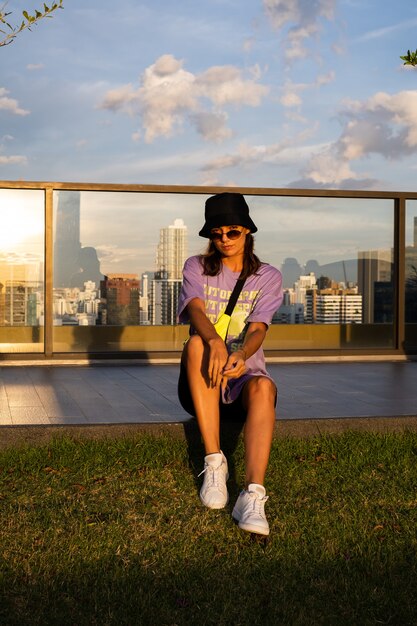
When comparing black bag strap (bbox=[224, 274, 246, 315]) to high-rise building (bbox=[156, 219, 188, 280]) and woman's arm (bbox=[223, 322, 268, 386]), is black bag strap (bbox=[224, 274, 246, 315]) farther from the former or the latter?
high-rise building (bbox=[156, 219, 188, 280])

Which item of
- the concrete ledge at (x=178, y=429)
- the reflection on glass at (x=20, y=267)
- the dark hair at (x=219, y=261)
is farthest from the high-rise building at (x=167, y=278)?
the dark hair at (x=219, y=261)

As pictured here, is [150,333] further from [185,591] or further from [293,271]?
[185,591]

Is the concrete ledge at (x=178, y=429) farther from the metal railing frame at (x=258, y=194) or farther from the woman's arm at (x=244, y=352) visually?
the metal railing frame at (x=258, y=194)

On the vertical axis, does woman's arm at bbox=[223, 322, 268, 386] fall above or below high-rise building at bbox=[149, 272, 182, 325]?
below

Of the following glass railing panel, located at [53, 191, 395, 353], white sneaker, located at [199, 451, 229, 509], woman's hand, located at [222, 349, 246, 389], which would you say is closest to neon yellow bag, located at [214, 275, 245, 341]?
woman's hand, located at [222, 349, 246, 389]

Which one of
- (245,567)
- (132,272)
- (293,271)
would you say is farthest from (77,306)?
(245,567)

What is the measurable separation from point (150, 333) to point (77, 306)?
2.23 feet

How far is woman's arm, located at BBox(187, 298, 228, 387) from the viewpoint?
12.2 feet

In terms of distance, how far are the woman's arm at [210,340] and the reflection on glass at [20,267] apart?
14.3ft

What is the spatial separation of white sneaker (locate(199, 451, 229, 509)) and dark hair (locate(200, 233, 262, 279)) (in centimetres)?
80

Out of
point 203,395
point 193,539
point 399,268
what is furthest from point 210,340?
point 399,268

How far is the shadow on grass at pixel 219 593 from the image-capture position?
8.54 ft

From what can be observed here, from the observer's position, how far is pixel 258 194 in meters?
8.52

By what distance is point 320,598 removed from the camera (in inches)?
109
